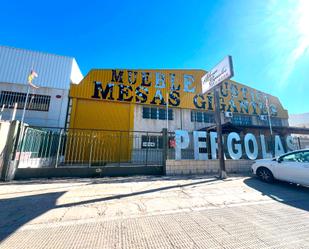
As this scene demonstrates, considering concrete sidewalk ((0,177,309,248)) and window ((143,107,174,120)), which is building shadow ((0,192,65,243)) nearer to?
concrete sidewalk ((0,177,309,248))

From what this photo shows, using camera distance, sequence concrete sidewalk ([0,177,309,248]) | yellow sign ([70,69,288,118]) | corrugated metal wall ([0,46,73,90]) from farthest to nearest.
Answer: yellow sign ([70,69,288,118]), corrugated metal wall ([0,46,73,90]), concrete sidewalk ([0,177,309,248])

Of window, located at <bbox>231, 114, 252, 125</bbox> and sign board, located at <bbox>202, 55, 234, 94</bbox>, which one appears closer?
sign board, located at <bbox>202, 55, 234, 94</bbox>

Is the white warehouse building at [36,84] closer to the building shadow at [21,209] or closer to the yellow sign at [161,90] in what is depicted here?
the yellow sign at [161,90]

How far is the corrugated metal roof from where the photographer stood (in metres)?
13.7

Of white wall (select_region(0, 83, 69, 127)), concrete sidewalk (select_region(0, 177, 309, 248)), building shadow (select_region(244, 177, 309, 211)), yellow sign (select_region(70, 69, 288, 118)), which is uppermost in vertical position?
yellow sign (select_region(70, 69, 288, 118))

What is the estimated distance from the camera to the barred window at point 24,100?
1325 cm

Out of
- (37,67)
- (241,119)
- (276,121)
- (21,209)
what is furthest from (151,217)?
(276,121)

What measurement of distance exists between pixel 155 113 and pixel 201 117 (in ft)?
18.3

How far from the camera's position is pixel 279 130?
14633 mm

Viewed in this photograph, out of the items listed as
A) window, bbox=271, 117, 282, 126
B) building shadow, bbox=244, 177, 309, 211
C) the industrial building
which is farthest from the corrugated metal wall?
window, bbox=271, 117, 282, 126

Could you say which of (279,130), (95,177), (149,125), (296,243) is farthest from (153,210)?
(279,130)

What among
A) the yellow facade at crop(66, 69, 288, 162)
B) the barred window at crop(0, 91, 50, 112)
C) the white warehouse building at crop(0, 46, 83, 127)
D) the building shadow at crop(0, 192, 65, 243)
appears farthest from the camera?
the yellow facade at crop(66, 69, 288, 162)

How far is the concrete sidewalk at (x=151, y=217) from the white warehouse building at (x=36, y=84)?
977 centimetres

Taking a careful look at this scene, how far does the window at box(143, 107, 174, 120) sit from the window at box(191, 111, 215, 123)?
2.70 m
